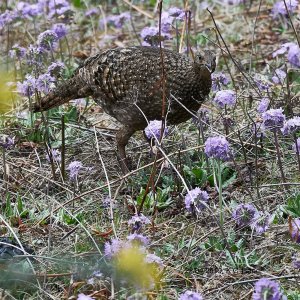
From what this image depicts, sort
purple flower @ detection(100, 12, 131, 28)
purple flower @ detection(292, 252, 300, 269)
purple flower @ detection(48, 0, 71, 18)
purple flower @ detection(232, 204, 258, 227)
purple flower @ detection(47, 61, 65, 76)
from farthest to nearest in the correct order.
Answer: purple flower @ detection(100, 12, 131, 28), purple flower @ detection(48, 0, 71, 18), purple flower @ detection(47, 61, 65, 76), purple flower @ detection(232, 204, 258, 227), purple flower @ detection(292, 252, 300, 269)

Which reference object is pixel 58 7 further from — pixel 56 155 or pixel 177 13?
pixel 56 155

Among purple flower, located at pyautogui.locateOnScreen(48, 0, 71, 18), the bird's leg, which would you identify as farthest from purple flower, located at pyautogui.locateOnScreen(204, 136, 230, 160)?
purple flower, located at pyautogui.locateOnScreen(48, 0, 71, 18)

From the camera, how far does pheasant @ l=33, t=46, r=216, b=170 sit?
5855 mm

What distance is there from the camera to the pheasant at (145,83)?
5855 millimetres

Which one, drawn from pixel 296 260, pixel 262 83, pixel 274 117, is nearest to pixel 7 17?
pixel 262 83

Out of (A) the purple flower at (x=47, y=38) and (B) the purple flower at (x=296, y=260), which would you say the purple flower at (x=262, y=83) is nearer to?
(A) the purple flower at (x=47, y=38)

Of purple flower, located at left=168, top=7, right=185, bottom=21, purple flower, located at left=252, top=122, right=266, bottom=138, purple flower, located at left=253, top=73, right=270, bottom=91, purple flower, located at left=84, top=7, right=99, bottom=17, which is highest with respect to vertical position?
purple flower, located at left=168, top=7, right=185, bottom=21

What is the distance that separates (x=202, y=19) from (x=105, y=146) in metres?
3.40

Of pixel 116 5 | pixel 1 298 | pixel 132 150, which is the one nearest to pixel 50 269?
pixel 1 298

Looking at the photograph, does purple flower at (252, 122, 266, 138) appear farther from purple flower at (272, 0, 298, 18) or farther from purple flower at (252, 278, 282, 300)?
purple flower at (252, 278, 282, 300)

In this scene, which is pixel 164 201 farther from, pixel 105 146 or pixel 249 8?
pixel 249 8

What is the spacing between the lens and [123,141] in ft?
20.4

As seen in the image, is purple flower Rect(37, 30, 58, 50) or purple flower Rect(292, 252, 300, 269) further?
purple flower Rect(37, 30, 58, 50)

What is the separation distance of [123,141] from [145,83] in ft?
1.76
